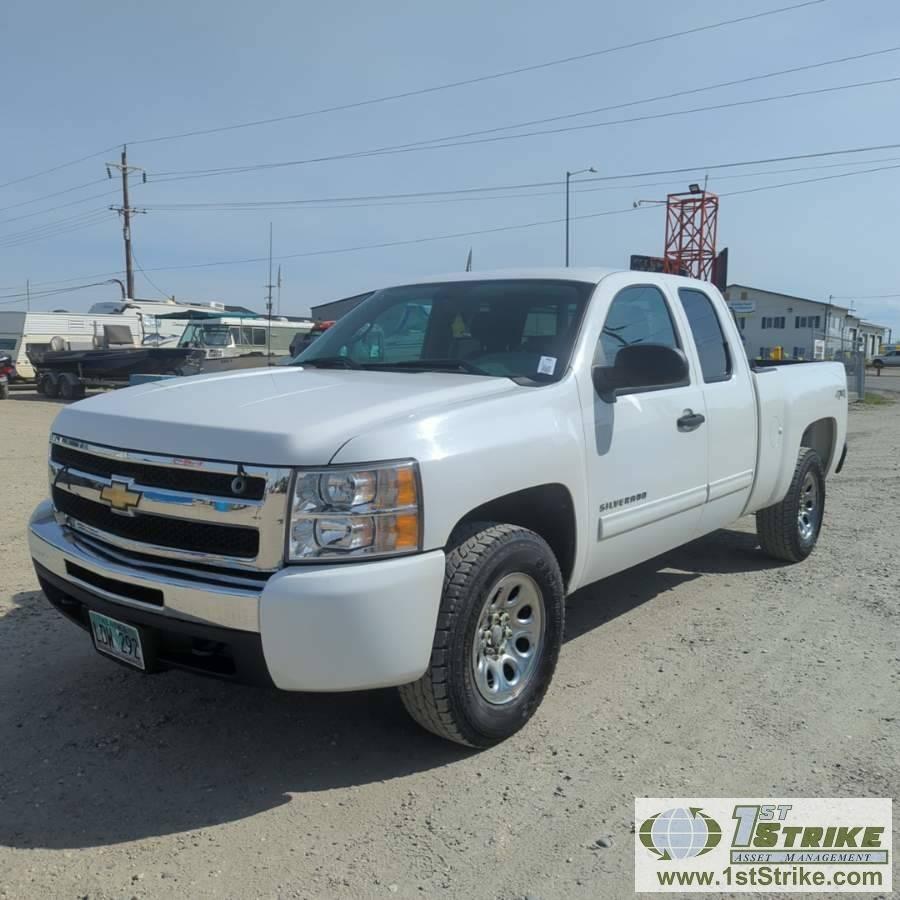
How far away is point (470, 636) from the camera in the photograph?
320 centimetres

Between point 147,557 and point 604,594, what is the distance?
124 inches

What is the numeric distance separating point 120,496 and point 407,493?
109 centimetres

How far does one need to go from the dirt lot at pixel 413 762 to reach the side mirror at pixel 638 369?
1402 mm

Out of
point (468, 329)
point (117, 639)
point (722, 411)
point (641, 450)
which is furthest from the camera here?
point (722, 411)

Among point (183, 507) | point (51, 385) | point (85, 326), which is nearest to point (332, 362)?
point (183, 507)

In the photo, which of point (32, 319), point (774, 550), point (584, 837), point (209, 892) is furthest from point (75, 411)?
point (32, 319)

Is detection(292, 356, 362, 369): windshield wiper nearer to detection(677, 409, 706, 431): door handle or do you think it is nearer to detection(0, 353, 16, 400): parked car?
detection(677, 409, 706, 431): door handle

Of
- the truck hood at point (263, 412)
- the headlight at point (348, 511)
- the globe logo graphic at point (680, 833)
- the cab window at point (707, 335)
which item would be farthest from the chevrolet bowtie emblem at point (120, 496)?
the cab window at point (707, 335)

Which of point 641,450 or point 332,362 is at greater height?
point 332,362

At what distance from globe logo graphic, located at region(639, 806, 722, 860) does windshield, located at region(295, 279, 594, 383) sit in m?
1.78

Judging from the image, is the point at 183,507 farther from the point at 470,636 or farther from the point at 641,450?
the point at 641,450

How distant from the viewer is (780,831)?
2.97 meters

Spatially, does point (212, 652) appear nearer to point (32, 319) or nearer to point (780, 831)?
point (780, 831)

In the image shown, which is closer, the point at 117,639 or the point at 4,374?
the point at 117,639
